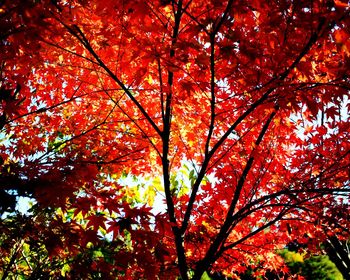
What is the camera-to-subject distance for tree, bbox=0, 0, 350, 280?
2822mm

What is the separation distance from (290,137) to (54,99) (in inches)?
194

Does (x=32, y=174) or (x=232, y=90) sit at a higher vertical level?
(x=232, y=90)

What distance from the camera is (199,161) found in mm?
5625

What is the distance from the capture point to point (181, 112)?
4.73 meters

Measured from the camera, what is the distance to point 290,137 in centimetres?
555

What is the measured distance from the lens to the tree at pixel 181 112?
9.26 feet

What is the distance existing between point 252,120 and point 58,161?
327cm

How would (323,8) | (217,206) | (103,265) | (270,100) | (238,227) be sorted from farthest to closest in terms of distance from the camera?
(238,227) → (217,206) → (103,265) → (270,100) → (323,8)

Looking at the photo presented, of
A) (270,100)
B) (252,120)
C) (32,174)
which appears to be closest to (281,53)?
(270,100)

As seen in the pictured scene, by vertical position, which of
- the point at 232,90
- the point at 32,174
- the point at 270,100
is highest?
the point at 232,90

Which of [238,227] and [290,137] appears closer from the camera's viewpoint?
[290,137]

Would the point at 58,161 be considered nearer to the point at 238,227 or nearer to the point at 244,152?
the point at 244,152

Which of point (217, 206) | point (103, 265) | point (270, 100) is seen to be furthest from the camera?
point (217, 206)

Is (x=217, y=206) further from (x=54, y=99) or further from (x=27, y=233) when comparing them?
(x=54, y=99)
